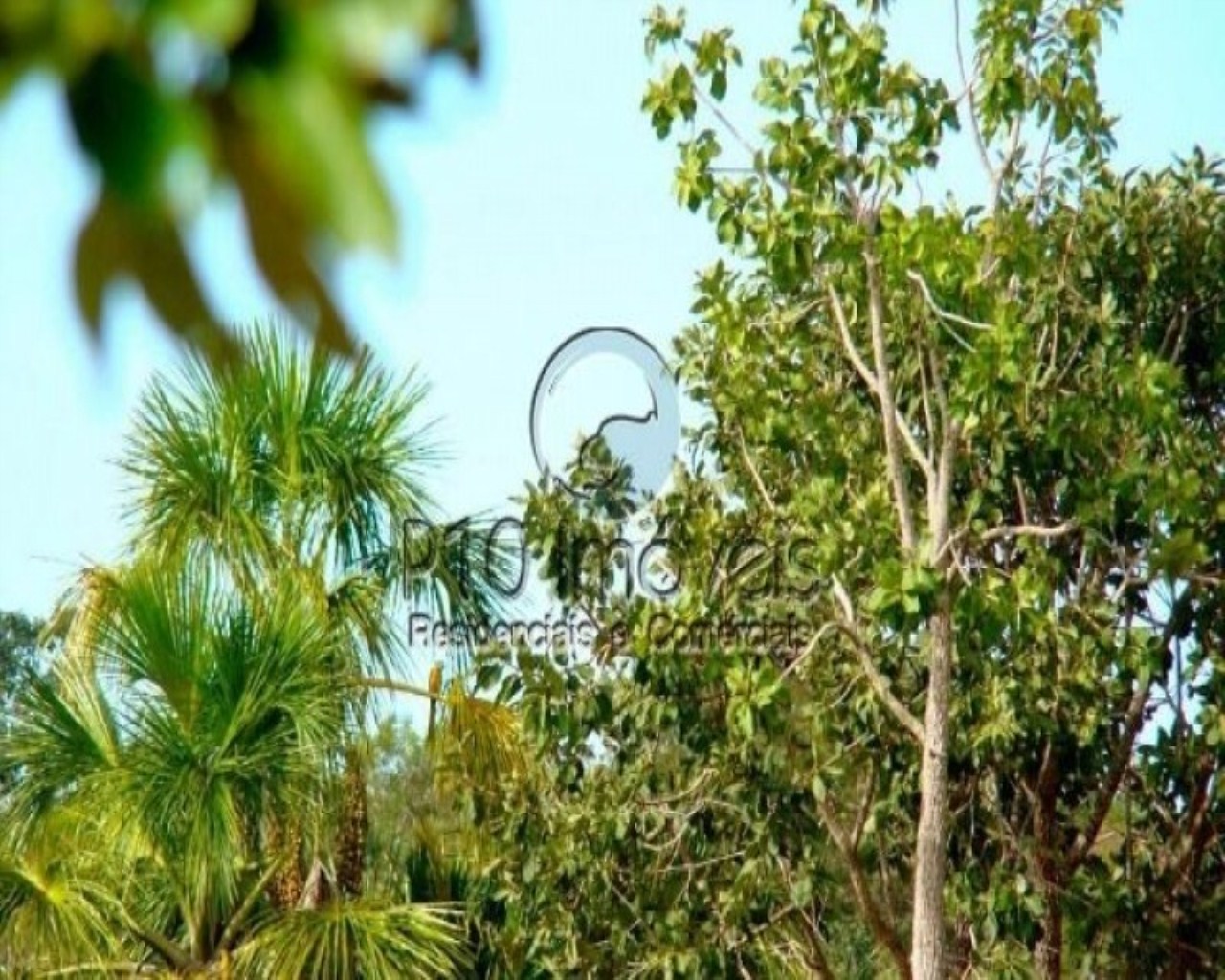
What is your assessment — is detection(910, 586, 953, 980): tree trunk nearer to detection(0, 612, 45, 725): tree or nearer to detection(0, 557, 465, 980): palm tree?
detection(0, 557, 465, 980): palm tree

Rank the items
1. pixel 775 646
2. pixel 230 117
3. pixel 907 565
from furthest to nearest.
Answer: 1. pixel 775 646
2. pixel 907 565
3. pixel 230 117

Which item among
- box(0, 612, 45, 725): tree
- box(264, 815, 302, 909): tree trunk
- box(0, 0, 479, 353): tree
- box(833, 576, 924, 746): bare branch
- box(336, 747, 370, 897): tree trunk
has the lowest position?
box(0, 0, 479, 353): tree

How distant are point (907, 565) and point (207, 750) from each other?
2.66 meters

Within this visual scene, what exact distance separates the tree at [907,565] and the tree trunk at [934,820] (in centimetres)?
2

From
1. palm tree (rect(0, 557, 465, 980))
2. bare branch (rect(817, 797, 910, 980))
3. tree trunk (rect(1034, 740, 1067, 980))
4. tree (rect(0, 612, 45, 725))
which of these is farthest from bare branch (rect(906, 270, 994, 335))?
tree (rect(0, 612, 45, 725))

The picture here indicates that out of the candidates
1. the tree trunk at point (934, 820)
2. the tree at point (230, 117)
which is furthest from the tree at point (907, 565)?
the tree at point (230, 117)

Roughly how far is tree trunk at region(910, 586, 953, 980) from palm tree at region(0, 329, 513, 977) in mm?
1832

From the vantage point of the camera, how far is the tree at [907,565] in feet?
28.9

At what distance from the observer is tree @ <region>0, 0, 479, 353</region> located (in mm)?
444

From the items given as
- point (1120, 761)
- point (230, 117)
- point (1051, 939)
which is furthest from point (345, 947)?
point (230, 117)

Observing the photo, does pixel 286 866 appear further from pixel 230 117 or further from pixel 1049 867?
pixel 230 117

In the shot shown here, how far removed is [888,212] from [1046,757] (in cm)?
256

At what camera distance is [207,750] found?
842cm

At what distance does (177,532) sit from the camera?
33.0 feet
